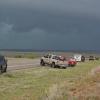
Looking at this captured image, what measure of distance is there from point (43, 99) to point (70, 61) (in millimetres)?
46174

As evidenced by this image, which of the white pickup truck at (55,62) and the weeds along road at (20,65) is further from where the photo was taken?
the white pickup truck at (55,62)

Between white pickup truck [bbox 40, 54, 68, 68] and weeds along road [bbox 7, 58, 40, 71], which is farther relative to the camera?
white pickup truck [bbox 40, 54, 68, 68]

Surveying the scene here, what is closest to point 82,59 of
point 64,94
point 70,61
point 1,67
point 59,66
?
point 70,61

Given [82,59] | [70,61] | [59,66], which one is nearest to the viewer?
[59,66]

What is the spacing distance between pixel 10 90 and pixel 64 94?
6.83m

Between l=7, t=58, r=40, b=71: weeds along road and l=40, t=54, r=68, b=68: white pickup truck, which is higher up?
l=40, t=54, r=68, b=68: white pickup truck

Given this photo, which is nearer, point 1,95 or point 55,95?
point 55,95

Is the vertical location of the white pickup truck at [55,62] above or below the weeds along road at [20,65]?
above

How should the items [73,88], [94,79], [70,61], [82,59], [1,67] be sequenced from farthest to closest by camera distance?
[82,59] < [70,61] < [1,67] < [94,79] < [73,88]

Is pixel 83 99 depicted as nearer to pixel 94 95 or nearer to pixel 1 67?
pixel 94 95

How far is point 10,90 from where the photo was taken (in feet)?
74.5

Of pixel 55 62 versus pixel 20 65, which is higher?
pixel 55 62

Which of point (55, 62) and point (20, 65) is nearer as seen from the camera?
point (55, 62)

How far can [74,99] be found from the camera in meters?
15.1
